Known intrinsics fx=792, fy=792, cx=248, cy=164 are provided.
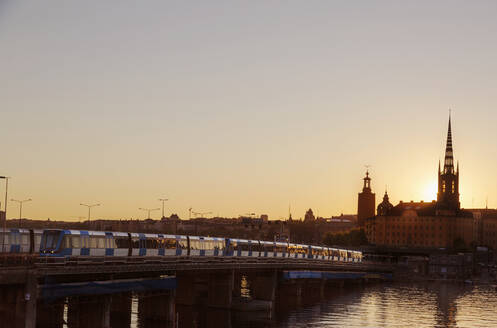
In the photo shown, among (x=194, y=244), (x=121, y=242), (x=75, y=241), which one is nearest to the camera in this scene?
(x=75, y=241)

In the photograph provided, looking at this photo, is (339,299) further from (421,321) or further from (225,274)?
(225,274)

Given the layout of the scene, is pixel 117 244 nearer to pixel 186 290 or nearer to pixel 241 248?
pixel 186 290

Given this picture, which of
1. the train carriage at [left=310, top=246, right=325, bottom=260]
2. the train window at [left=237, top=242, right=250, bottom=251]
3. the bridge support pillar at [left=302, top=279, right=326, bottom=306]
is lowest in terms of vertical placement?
the bridge support pillar at [left=302, top=279, right=326, bottom=306]

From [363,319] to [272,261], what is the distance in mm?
19250

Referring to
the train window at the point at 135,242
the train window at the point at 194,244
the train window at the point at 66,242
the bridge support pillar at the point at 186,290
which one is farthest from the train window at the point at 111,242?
the bridge support pillar at the point at 186,290

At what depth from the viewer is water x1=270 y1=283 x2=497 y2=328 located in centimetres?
11419

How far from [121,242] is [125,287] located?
9.33 m

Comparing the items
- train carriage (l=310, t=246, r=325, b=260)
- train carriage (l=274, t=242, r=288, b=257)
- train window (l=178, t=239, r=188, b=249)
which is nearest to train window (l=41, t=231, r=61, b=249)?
train window (l=178, t=239, r=188, b=249)

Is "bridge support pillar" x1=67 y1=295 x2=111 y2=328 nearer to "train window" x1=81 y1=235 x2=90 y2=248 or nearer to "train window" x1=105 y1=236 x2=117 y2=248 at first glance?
"train window" x1=81 y1=235 x2=90 y2=248

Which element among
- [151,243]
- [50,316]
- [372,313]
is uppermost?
[151,243]

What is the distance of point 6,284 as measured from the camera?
69.1m

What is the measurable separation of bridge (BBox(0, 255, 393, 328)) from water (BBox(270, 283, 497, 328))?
7526mm

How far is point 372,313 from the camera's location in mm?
128000

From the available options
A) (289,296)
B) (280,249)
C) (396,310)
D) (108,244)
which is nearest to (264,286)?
(396,310)
